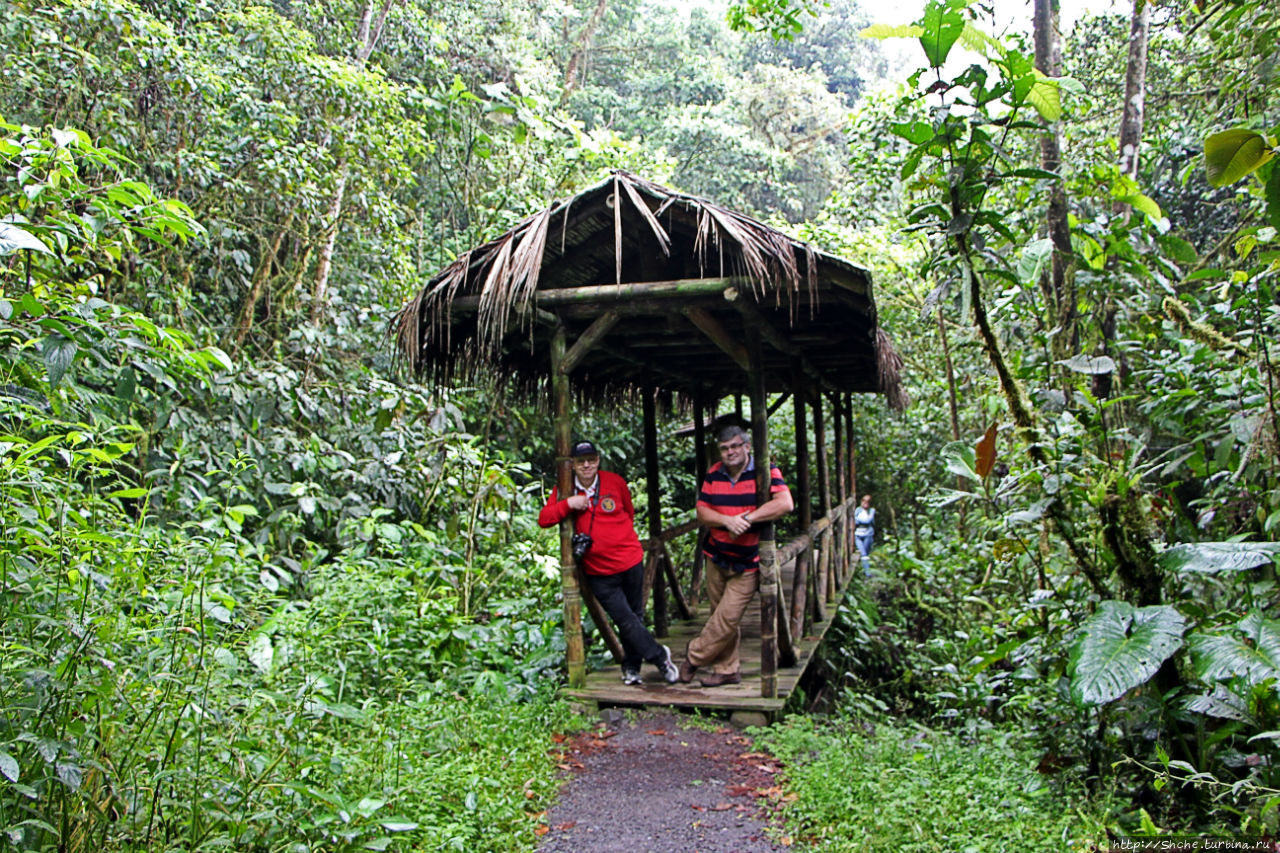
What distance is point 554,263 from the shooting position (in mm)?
5117

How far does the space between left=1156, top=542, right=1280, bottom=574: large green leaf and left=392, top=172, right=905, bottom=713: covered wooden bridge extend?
2151mm

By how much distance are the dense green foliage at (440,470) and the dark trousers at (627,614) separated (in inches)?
22.7

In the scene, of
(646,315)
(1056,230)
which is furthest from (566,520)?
(1056,230)

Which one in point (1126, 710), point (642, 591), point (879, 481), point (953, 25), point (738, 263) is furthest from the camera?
point (879, 481)

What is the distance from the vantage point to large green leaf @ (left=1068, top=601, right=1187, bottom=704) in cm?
278

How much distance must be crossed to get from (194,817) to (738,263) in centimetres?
349

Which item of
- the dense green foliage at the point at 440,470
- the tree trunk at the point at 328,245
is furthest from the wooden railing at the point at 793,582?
the tree trunk at the point at 328,245

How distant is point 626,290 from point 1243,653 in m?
3.21

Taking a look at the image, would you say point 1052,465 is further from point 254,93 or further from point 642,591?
point 254,93

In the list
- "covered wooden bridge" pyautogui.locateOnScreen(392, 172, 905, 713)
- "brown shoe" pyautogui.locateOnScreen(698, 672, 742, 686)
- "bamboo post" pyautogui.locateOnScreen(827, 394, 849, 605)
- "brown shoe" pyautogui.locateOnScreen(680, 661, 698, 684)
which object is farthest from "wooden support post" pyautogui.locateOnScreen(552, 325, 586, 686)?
"bamboo post" pyautogui.locateOnScreen(827, 394, 849, 605)

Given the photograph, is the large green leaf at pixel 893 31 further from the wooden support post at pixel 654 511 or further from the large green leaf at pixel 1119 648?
the wooden support post at pixel 654 511

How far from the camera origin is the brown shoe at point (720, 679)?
17.0 feet

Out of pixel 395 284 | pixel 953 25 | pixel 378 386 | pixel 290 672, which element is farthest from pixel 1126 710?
pixel 395 284

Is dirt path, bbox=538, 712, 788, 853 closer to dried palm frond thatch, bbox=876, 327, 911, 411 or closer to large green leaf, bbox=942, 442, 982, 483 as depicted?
large green leaf, bbox=942, 442, 982, 483
